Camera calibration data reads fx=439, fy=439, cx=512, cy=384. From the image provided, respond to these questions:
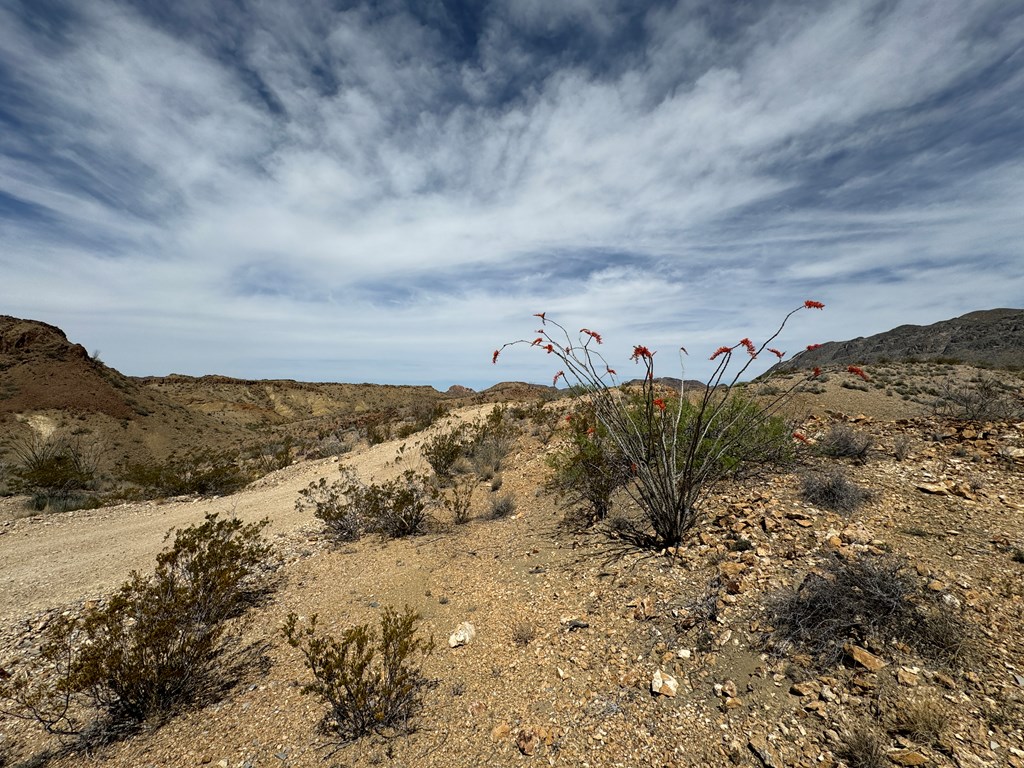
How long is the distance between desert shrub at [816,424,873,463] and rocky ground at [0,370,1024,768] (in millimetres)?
205

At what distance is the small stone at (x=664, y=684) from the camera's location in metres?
3.15

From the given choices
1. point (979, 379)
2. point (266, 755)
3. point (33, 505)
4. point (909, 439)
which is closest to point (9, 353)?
point (33, 505)

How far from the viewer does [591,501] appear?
21.6 feet

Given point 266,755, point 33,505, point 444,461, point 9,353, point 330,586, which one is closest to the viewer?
point 266,755

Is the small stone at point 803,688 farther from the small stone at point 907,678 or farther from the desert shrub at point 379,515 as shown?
the desert shrub at point 379,515

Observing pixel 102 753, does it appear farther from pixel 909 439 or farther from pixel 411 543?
pixel 909 439

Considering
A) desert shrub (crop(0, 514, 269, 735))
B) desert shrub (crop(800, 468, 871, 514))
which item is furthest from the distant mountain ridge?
desert shrub (crop(0, 514, 269, 735))

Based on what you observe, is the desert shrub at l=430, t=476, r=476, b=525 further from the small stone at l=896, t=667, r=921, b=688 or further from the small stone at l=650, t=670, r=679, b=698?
the small stone at l=896, t=667, r=921, b=688

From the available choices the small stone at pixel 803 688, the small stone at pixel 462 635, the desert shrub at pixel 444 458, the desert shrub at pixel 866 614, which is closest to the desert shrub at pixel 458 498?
the desert shrub at pixel 444 458

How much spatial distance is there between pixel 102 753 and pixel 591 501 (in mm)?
5498

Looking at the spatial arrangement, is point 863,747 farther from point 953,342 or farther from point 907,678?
point 953,342

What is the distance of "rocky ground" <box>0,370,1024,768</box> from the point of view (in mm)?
2662

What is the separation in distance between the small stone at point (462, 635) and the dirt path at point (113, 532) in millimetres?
4929

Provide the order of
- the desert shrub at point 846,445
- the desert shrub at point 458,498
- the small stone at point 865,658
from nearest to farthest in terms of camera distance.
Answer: the small stone at point 865,658 → the desert shrub at point 846,445 → the desert shrub at point 458,498
